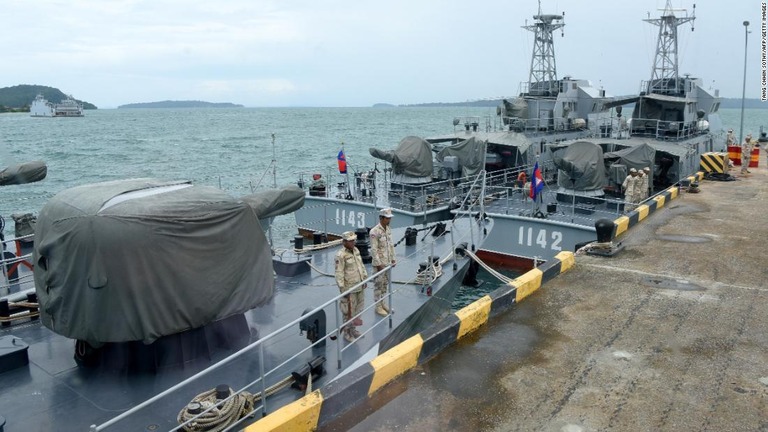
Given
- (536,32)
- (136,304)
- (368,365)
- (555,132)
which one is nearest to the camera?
(368,365)

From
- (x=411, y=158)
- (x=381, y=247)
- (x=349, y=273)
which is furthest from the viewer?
(x=411, y=158)

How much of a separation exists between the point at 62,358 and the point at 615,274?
7854mm

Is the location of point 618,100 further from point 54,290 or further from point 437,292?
point 54,290

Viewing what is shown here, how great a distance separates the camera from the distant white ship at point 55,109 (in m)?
150

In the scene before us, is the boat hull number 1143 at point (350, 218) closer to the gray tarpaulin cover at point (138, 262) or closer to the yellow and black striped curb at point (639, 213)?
the yellow and black striped curb at point (639, 213)

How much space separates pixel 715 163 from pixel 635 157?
3.69 metres

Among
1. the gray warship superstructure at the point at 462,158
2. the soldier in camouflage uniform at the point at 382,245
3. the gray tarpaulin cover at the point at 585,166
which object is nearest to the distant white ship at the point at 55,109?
the gray warship superstructure at the point at 462,158

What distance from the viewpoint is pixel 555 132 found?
88.5 feet

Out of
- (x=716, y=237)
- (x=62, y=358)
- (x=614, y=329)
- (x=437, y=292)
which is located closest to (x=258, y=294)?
(x=62, y=358)

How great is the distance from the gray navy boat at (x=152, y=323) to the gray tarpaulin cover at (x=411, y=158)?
12.8 m

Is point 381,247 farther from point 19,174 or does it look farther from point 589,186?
point 589,186

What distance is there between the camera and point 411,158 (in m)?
20.7

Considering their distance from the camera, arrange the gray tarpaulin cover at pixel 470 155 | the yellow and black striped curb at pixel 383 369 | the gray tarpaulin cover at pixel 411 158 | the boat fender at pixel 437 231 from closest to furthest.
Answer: the yellow and black striped curb at pixel 383 369, the boat fender at pixel 437 231, the gray tarpaulin cover at pixel 411 158, the gray tarpaulin cover at pixel 470 155

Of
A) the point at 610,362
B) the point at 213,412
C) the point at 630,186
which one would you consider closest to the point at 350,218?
the point at 630,186
